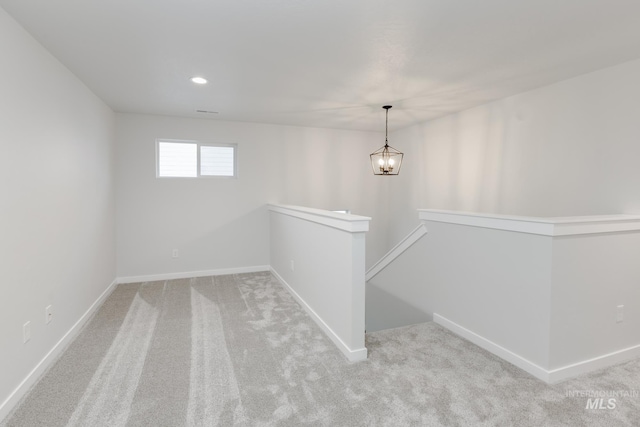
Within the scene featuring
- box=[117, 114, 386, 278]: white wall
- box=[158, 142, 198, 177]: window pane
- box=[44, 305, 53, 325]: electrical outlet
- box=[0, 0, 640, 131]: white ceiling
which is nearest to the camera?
box=[0, 0, 640, 131]: white ceiling

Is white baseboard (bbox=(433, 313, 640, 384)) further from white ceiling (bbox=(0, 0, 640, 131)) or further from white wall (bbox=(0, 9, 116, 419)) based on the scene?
white wall (bbox=(0, 9, 116, 419))

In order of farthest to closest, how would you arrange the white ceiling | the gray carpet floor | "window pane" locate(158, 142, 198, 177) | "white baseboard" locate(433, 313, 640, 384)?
"window pane" locate(158, 142, 198, 177) → "white baseboard" locate(433, 313, 640, 384) → the white ceiling → the gray carpet floor

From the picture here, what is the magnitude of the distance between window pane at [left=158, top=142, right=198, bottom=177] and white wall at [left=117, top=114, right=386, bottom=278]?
14cm

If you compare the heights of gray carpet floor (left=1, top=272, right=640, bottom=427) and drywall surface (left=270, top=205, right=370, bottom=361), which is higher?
drywall surface (left=270, top=205, right=370, bottom=361)

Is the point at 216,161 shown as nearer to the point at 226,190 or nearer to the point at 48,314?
the point at 226,190

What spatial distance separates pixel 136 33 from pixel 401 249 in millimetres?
3240

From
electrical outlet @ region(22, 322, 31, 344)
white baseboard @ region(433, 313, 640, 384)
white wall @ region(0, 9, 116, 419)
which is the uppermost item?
white wall @ region(0, 9, 116, 419)

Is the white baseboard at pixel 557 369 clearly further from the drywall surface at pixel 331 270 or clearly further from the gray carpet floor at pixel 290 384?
the drywall surface at pixel 331 270

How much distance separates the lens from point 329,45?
2.41 metres

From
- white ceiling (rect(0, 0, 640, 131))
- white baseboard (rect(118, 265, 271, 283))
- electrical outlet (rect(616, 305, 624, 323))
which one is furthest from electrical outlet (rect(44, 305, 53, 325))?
electrical outlet (rect(616, 305, 624, 323))

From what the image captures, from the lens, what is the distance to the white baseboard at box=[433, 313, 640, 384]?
220 centimetres

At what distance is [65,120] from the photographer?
2.76 meters

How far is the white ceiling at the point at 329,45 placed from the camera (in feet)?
6.37
